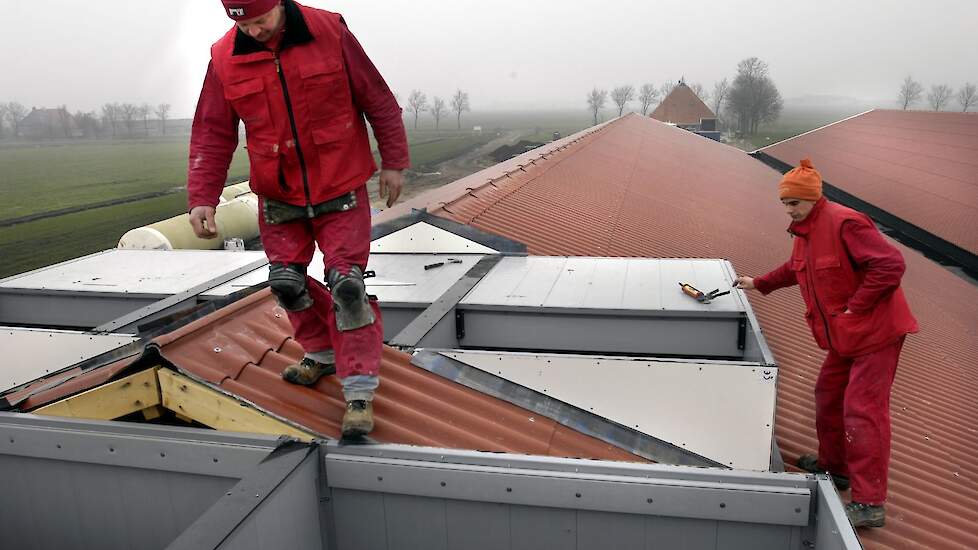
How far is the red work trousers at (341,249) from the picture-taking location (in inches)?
138

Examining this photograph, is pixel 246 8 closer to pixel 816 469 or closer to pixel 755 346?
pixel 755 346

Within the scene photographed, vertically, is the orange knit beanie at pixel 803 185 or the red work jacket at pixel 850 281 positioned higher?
the orange knit beanie at pixel 803 185

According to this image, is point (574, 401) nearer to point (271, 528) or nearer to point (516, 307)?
point (516, 307)

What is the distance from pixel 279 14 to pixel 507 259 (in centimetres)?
439

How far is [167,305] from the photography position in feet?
19.9

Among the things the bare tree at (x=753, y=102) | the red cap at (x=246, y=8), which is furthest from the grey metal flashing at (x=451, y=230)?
the bare tree at (x=753, y=102)

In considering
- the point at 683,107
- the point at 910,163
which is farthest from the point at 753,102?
the point at 910,163

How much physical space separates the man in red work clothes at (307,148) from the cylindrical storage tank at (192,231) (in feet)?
47.9

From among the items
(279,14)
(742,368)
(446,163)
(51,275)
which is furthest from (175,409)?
(446,163)

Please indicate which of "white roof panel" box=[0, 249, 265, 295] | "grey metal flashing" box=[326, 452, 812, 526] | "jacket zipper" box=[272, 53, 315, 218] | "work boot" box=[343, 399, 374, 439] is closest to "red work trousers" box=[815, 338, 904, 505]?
"grey metal flashing" box=[326, 452, 812, 526]

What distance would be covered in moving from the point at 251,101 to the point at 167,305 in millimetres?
3397

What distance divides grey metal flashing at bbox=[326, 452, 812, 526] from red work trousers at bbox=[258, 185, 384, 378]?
618 mm

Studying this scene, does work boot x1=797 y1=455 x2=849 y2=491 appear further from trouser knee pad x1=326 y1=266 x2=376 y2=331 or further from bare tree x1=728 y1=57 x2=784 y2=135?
bare tree x1=728 y1=57 x2=784 y2=135

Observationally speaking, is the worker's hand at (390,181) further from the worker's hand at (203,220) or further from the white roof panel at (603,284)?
the white roof panel at (603,284)
